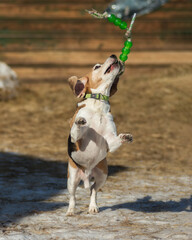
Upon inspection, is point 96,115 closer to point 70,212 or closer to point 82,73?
point 70,212

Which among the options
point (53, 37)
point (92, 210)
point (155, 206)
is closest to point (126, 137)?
point (92, 210)

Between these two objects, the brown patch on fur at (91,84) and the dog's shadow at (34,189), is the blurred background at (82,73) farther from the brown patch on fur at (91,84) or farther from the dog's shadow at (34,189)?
the brown patch on fur at (91,84)

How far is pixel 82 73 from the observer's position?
1155cm

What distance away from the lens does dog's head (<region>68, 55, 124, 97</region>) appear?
405 cm

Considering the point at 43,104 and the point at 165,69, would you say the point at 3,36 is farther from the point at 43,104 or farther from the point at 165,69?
the point at 165,69

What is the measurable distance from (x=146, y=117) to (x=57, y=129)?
182cm

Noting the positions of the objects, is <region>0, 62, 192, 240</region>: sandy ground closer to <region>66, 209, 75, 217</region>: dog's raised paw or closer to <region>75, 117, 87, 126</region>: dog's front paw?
<region>66, 209, 75, 217</region>: dog's raised paw

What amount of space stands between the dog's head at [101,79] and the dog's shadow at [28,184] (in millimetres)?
1299

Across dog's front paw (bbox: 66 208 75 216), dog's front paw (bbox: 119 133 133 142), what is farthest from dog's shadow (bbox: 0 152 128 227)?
dog's front paw (bbox: 119 133 133 142)

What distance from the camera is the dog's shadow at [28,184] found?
4.73 metres

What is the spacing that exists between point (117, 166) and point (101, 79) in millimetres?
3386

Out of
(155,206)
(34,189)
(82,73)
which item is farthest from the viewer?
(82,73)

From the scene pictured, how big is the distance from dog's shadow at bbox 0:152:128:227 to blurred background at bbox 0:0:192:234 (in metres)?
0.04

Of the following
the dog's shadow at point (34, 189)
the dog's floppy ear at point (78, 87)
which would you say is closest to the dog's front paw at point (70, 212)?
the dog's shadow at point (34, 189)
